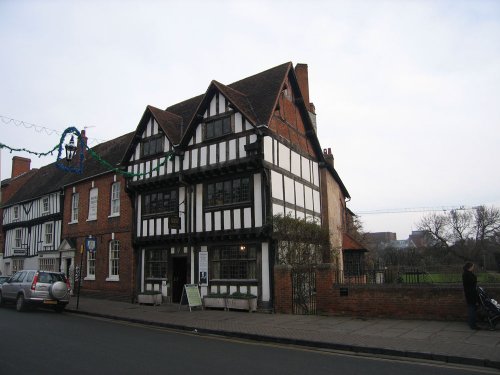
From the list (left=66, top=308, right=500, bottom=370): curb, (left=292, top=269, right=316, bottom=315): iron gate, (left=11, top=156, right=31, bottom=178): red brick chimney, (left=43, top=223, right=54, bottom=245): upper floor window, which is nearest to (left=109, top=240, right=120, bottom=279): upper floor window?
(left=43, top=223, right=54, bottom=245): upper floor window

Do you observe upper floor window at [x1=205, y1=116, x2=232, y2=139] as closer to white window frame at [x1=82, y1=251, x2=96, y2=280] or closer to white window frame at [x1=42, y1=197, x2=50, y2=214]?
white window frame at [x1=82, y1=251, x2=96, y2=280]

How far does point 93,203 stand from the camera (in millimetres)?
25828

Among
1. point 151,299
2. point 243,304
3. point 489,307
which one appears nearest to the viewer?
point 489,307

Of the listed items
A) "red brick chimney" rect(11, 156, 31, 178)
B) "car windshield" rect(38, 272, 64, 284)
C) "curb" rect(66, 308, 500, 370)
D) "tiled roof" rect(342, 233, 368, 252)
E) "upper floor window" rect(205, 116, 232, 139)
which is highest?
"red brick chimney" rect(11, 156, 31, 178)

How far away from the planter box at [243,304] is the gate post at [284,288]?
1142mm

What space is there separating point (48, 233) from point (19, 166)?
16.1m

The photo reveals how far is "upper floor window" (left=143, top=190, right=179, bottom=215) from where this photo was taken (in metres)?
20.5

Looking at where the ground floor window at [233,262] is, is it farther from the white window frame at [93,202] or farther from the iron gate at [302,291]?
the white window frame at [93,202]

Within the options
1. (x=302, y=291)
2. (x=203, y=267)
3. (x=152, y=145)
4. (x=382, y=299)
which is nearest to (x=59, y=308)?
(x=203, y=267)

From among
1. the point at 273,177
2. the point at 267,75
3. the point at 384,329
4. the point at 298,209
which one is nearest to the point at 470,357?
the point at 384,329

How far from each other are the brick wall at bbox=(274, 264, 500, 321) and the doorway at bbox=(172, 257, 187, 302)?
6127 millimetres

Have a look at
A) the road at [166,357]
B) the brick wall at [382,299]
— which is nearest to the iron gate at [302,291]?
the brick wall at [382,299]

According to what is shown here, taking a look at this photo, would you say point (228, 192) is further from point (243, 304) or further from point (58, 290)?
point (58, 290)

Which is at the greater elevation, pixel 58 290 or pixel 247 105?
pixel 247 105
